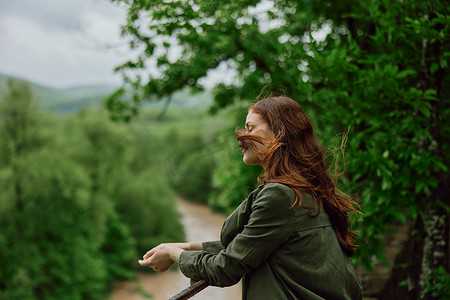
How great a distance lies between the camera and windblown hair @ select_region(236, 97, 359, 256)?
1.76m

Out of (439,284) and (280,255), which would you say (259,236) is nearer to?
(280,255)

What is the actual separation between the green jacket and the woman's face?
165 millimetres

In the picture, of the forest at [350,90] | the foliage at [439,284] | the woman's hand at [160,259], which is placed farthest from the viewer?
the forest at [350,90]

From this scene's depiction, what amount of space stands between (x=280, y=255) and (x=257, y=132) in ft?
1.63

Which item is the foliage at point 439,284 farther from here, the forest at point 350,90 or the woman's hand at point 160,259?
the woman's hand at point 160,259

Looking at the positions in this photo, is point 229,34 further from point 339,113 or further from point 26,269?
point 26,269

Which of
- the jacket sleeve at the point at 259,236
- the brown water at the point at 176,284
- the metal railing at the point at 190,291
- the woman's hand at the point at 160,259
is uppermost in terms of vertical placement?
the jacket sleeve at the point at 259,236

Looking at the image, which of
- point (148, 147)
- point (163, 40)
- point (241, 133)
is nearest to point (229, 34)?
A: point (163, 40)

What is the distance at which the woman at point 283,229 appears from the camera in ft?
5.32

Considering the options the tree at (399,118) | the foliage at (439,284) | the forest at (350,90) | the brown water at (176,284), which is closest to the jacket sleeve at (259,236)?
the forest at (350,90)

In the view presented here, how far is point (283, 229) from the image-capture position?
1614mm

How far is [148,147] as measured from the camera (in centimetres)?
4638

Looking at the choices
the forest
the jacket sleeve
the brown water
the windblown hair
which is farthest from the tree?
the brown water

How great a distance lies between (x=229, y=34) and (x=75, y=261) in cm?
2147
